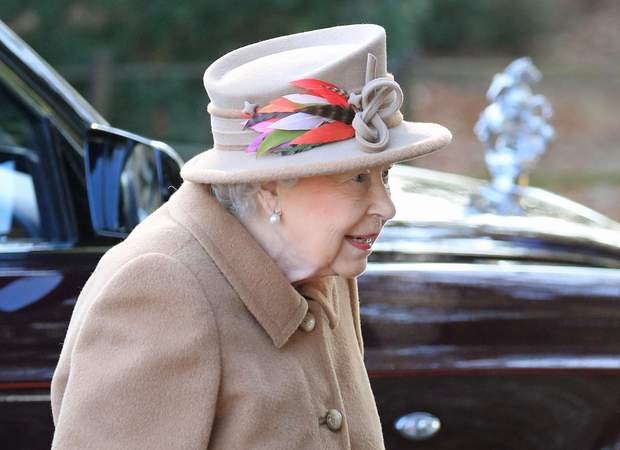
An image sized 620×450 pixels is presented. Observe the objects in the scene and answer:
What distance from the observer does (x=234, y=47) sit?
318 inches

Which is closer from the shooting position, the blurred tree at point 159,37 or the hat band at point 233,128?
the hat band at point 233,128

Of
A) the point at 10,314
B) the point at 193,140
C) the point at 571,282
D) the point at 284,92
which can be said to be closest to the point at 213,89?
the point at 284,92

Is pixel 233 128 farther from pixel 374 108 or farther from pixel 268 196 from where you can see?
pixel 374 108

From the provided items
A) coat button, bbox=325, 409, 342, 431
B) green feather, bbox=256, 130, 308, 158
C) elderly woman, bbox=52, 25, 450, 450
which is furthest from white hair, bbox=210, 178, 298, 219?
coat button, bbox=325, 409, 342, 431

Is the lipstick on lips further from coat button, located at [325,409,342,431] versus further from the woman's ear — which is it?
coat button, located at [325,409,342,431]

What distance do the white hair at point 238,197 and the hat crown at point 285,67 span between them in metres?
0.14

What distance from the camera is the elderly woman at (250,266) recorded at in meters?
1.78

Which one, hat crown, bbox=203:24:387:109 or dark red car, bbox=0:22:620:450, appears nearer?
hat crown, bbox=203:24:387:109

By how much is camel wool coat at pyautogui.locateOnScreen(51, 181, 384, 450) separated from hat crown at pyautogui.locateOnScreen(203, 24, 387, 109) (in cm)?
19

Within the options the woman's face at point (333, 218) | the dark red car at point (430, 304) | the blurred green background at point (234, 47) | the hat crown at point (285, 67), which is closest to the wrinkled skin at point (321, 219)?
the woman's face at point (333, 218)

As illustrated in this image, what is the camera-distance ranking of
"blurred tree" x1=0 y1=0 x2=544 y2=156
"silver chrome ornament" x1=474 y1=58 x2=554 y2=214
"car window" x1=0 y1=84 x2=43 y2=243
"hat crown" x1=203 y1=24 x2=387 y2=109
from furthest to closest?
1. "blurred tree" x1=0 y1=0 x2=544 y2=156
2. "silver chrome ornament" x1=474 y1=58 x2=554 y2=214
3. "car window" x1=0 y1=84 x2=43 y2=243
4. "hat crown" x1=203 y1=24 x2=387 y2=109

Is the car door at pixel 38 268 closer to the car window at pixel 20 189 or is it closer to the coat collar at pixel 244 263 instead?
the car window at pixel 20 189

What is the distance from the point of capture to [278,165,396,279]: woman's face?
193cm

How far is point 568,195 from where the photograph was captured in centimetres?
880
